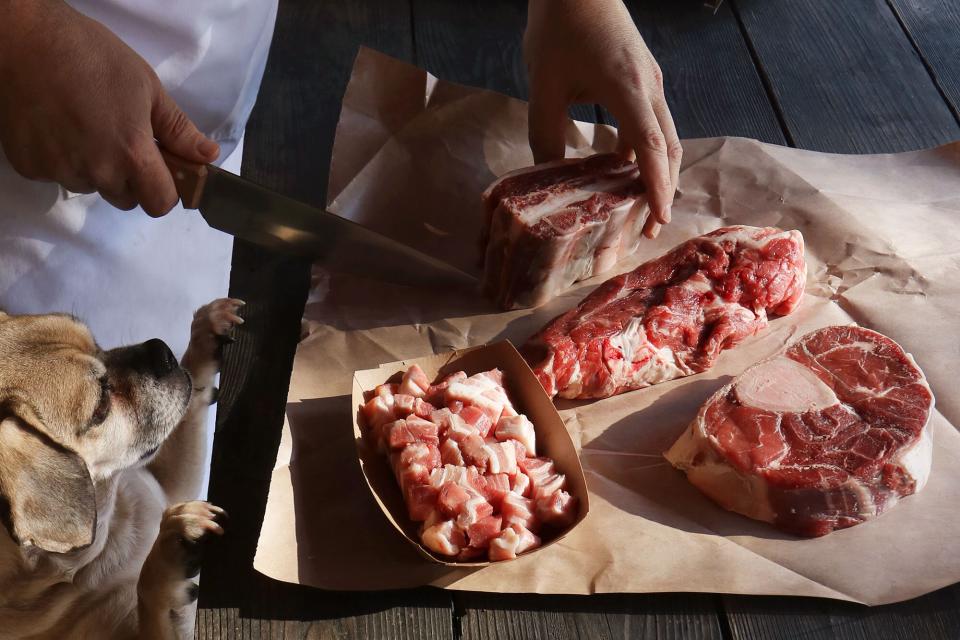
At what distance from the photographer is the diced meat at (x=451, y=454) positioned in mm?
2041

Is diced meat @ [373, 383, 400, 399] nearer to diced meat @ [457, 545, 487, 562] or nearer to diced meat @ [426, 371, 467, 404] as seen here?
diced meat @ [426, 371, 467, 404]

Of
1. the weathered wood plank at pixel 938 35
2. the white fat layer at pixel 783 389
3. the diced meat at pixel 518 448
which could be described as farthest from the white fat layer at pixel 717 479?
the weathered wood plank at pixel 938 35

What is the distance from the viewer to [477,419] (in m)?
2.11

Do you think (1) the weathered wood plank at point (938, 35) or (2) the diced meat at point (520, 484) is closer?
(2) the diced meat at point (520, 484)

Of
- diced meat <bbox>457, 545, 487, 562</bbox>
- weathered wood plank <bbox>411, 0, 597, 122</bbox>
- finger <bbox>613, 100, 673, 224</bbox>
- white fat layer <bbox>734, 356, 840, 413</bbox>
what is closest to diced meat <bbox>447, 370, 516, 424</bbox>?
diced meat <bbox>457, 545, 487, 562</bbox>

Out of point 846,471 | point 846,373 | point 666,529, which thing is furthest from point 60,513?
point 846,373

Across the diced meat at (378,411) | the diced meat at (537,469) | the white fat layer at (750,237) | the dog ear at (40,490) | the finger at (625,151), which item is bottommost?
the white fat layer at (750,237)

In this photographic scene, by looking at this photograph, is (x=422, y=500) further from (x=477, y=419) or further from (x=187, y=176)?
(x=187, y=176)

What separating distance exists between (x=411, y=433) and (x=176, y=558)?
57 centimetres

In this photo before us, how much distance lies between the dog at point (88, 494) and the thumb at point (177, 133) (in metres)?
0.47

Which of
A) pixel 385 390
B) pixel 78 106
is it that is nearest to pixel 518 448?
pixel 385 390

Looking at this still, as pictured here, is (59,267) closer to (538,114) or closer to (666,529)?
(538,114)

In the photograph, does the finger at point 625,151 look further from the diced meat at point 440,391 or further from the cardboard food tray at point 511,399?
the diced meat at point 440,391

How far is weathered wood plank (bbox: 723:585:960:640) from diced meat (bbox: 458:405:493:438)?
659mm
